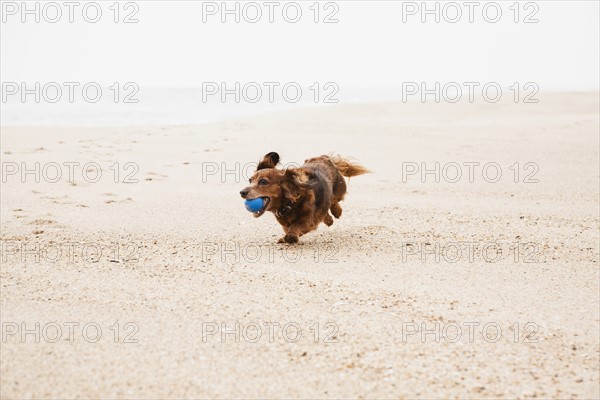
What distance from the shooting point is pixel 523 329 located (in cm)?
312

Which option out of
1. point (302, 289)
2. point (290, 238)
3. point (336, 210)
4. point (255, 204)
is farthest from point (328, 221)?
point (302, 289)

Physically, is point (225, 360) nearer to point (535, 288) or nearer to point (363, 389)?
point (363, 389)

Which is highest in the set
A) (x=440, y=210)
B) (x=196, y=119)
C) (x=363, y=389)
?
(x=196, y=119)

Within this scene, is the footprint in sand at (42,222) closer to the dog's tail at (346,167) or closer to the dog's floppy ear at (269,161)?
the dog's floppy ear at (269,161)

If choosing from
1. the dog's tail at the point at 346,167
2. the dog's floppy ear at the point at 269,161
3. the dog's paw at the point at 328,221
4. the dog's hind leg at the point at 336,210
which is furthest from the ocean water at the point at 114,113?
the dog's floppy ear at the point at 269,161

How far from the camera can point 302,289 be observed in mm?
3715

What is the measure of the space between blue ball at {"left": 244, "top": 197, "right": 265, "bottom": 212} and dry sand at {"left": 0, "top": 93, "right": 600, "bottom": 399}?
0.35 metres

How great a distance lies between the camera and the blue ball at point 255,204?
4.45 meters

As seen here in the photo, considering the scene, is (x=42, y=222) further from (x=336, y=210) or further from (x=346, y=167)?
(x=346, y=167)

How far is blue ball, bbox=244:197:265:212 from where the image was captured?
4.45 meters

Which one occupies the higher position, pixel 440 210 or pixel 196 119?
pixel 196 119

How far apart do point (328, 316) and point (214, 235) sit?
82.8 inches

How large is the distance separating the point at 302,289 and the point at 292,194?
1120 millimetres

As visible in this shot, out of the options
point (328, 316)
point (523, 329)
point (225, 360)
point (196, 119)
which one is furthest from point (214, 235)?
point (196, 119)
